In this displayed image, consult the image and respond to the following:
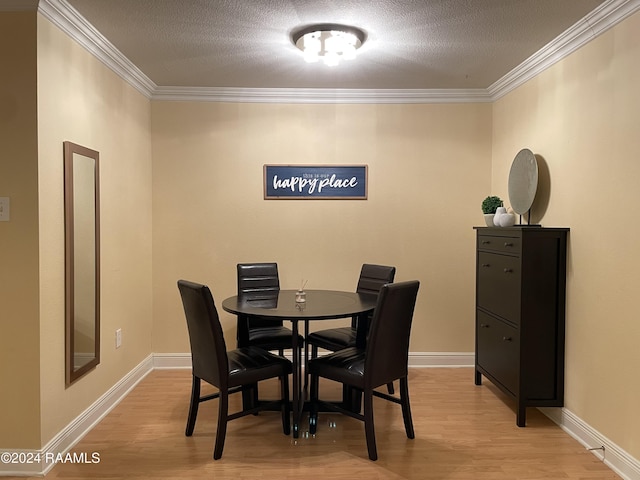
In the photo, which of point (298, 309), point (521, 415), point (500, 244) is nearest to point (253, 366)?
point (298, 309)

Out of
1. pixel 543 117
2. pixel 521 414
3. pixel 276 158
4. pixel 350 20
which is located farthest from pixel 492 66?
pixel 521 414

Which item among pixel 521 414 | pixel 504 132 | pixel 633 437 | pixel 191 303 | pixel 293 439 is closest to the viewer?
pixel 633 437

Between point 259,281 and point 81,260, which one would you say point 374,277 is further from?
point 81,260

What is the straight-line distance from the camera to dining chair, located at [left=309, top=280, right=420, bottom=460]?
2688 millimetres

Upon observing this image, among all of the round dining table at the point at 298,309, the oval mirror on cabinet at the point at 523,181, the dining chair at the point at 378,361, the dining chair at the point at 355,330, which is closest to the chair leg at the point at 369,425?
the dining chair at the point at 378,361

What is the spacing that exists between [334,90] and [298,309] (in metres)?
2.20

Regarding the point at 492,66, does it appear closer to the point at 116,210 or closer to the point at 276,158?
the point at 276,158

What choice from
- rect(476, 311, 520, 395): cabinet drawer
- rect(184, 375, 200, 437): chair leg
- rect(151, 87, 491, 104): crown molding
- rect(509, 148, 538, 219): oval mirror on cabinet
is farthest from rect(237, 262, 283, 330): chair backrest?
rect(509, 148, 538, 219): oval mirror on cabinet

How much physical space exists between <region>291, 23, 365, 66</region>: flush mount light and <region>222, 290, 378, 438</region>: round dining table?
1.64 meters

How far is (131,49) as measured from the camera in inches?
132

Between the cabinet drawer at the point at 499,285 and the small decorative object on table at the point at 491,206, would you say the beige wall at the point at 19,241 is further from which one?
the small decorative object on table at the point at 491,206

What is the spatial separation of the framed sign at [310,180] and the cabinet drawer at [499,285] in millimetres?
1312

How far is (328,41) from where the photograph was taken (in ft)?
10.1

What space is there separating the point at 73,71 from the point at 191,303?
5.11 feet
